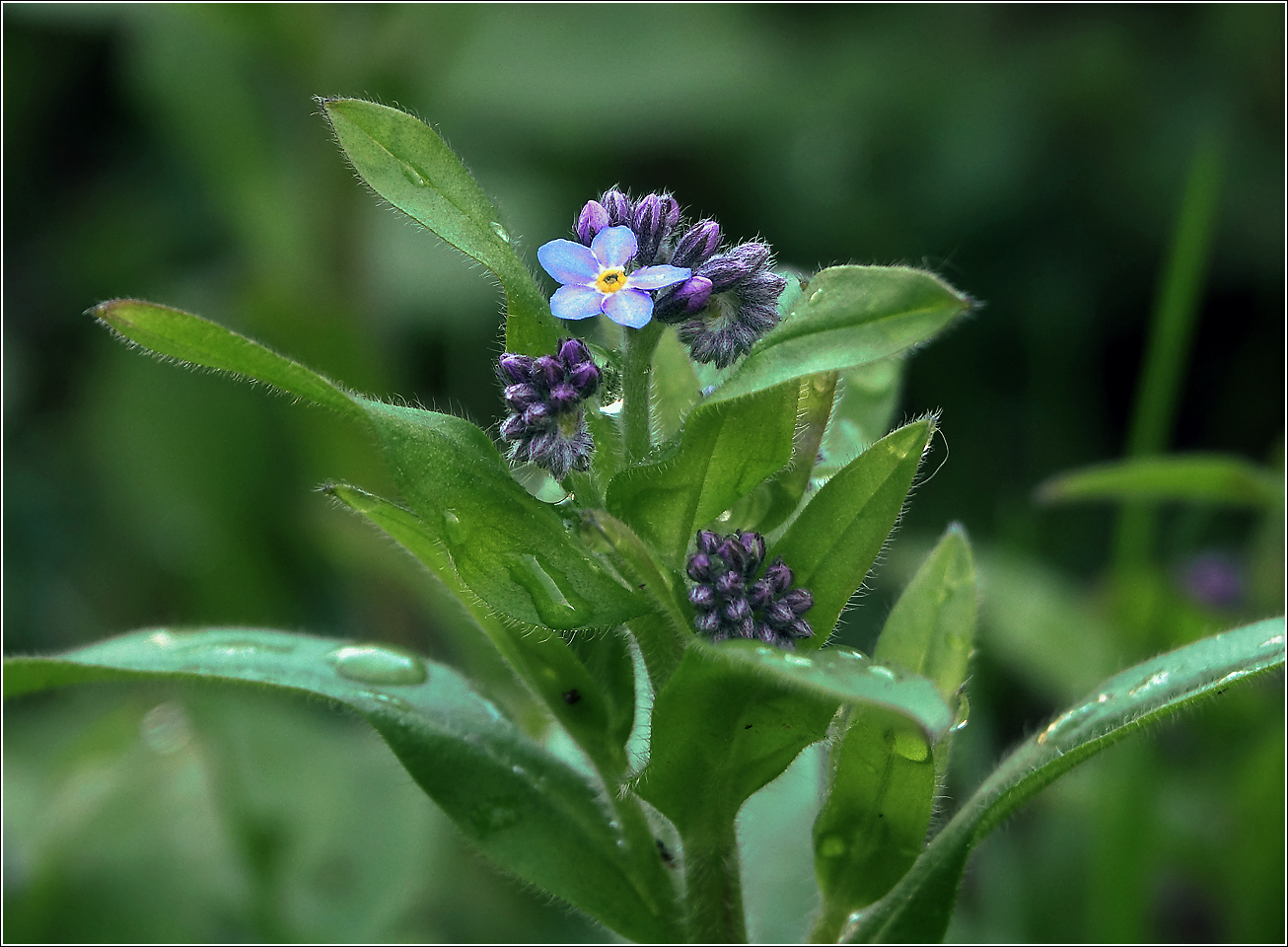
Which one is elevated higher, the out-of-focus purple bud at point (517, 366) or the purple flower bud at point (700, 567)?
the out-of-focus purple bud at point (517, 366)

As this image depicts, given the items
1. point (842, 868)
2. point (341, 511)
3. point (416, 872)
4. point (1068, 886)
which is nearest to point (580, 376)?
point (842, 868)

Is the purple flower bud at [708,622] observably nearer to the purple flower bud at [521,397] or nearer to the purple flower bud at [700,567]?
the purple flower bud at [700,567]

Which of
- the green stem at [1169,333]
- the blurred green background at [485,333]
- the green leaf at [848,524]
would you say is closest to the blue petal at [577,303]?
the green leaf at [848,524]

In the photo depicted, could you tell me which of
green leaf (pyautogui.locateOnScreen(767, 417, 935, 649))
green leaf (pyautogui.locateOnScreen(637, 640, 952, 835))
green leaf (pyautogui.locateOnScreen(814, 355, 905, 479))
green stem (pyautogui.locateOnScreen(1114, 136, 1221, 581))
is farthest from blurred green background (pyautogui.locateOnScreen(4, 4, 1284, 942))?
green leaf (pyautogui.locateOnScreen(767, 417, 935, 649))

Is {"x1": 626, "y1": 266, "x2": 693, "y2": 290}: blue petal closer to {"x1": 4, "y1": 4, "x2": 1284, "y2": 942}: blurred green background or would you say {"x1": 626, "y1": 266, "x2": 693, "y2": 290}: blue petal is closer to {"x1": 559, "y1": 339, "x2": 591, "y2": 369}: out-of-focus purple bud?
{"x1": 559, "y1": 339, "x2": 591, "y2": 369}: out-of-focus purple bud

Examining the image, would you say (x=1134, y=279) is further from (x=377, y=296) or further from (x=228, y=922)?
(x=228, y=922)

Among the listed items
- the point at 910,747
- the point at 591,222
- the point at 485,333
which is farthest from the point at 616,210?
the point at 485,333
